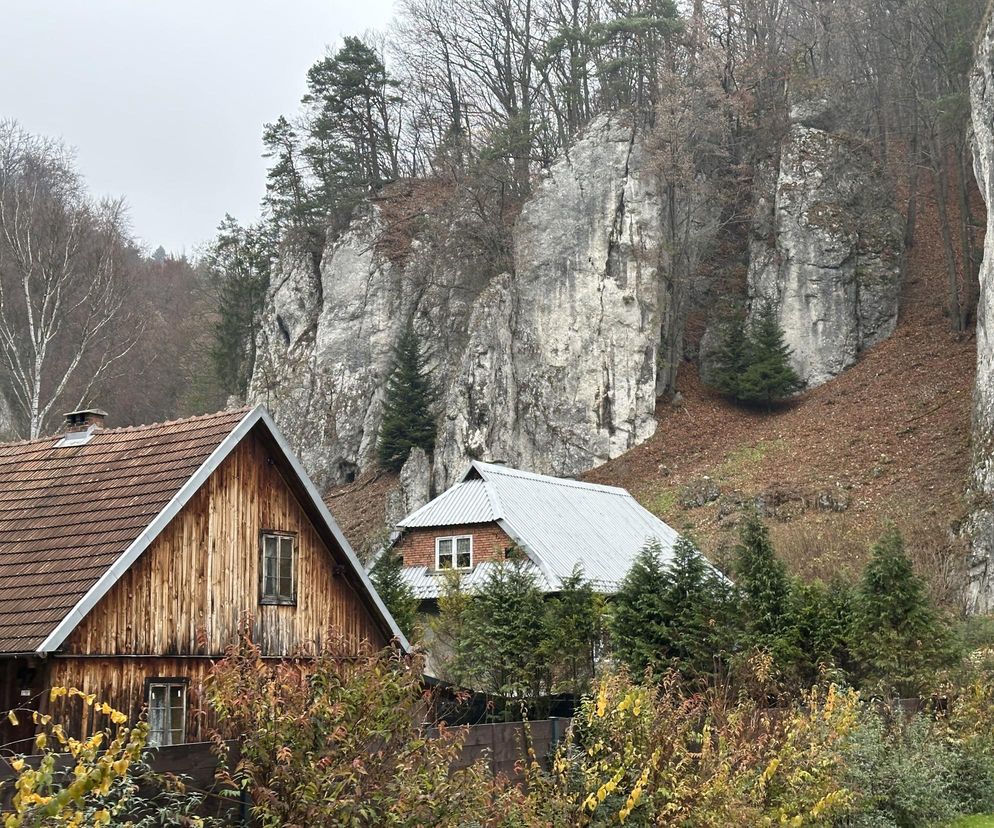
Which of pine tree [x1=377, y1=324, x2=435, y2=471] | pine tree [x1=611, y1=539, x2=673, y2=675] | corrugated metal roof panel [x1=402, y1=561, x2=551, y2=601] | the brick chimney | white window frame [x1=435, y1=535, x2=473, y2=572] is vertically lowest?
pine tree [x1=611, y1=539, x2=673, y2=675]

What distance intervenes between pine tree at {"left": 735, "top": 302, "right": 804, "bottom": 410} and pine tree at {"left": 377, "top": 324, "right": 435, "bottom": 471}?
11900mm

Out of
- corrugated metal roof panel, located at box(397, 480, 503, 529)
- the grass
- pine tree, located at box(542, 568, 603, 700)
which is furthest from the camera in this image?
the grass

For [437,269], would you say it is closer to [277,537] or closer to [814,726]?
[277,537]

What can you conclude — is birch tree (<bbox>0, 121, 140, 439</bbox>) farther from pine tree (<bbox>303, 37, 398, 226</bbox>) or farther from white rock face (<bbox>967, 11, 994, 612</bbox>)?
white rock face (<bbox>967, 11, 994, 612</bbox>)

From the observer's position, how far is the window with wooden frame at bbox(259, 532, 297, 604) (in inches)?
626

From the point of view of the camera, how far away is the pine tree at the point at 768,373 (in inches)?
1642

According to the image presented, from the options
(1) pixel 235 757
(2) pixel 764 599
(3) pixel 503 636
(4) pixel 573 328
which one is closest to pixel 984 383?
(2) pixel 764 599

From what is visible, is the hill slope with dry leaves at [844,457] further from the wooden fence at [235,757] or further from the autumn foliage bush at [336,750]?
the autumn foliage bush at [336,750]

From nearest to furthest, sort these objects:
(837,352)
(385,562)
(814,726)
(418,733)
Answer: (418,733)
(814,726)
(385,562)
(837,352)

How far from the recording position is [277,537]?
1617 cm

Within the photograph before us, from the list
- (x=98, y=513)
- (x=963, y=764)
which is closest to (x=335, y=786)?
(x=98, y=513)

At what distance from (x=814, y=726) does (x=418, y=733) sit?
17.8 ft

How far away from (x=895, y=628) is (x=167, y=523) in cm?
1074

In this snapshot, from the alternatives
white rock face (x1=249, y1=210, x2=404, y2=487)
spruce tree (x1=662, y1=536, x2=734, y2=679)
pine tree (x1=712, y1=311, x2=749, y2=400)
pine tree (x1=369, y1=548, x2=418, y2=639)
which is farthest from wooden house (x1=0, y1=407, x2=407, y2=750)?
white rock face (x1=249, y1=210, x2=404, y2=487)
